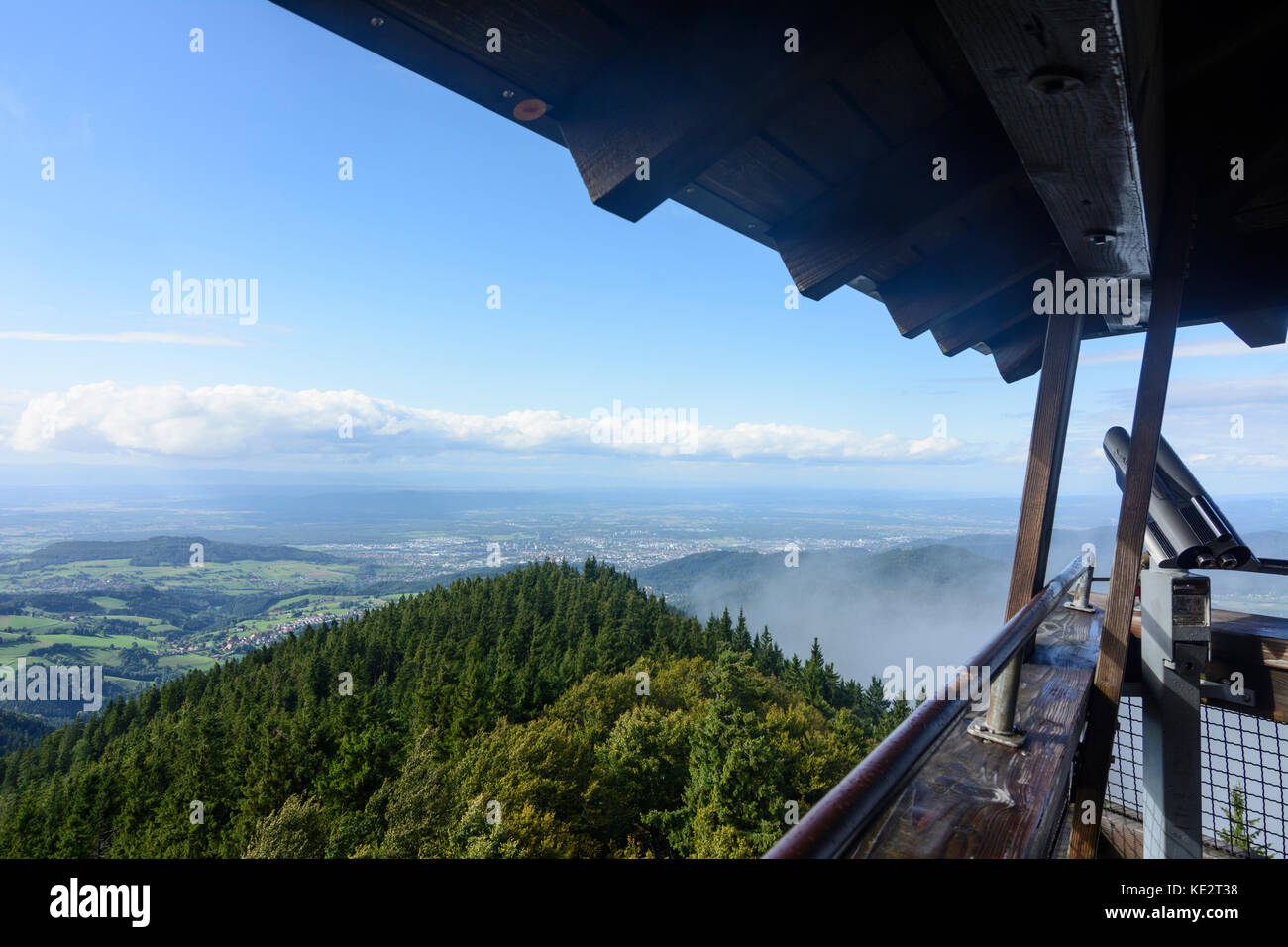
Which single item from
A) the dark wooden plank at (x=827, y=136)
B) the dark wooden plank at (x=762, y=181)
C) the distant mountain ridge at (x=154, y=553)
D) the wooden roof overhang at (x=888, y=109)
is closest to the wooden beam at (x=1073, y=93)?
the wooden roof overhang at (x=888, y=109)

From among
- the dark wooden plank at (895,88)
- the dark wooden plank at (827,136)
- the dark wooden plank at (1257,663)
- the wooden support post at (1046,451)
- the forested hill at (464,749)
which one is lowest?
the forested hill at (464,749)

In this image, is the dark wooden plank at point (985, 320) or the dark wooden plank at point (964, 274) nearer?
the dark wooden plank at point (964, 274)

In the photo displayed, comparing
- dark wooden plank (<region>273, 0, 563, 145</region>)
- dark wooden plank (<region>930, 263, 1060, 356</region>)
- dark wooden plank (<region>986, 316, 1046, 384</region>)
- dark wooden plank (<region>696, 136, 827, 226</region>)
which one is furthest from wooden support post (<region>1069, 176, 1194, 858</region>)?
dark wooden plank (<region>273, 0, 563, 145</region>)

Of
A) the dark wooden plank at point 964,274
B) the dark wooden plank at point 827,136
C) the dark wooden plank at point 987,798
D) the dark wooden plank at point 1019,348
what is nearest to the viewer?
the dark wooden plank at point 987,798

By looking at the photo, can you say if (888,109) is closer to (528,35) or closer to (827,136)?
(827,136)

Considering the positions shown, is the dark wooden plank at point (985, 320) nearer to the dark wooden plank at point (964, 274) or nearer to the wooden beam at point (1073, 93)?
the dark wooden plank at point (964, 274)

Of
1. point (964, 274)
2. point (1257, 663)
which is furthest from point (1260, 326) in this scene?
point (964, 274)
